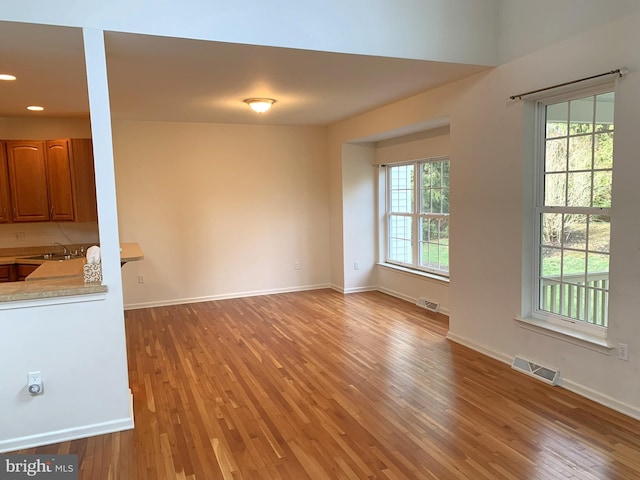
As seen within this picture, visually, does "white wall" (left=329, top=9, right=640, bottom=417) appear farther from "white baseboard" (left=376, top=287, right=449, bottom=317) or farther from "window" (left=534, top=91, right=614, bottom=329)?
"white baseboard" (left=376, top=287, right=449, bottom=317)

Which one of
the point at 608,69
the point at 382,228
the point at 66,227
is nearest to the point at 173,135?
the point at 66,227

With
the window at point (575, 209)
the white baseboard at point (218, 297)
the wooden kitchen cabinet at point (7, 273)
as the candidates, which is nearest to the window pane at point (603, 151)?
the window at point (575, 209)

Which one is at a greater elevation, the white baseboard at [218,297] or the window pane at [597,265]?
the window pane at [597,265]

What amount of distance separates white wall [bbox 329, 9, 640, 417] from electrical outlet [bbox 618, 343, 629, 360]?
3 cm

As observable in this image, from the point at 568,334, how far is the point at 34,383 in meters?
3.52

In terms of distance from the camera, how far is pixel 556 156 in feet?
11.5

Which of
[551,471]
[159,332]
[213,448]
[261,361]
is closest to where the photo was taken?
[551,471]

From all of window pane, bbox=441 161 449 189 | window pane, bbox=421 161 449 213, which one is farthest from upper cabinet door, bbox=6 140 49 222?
window pane, bbox=441 161 449 189

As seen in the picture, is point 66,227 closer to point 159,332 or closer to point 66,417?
point 159,332

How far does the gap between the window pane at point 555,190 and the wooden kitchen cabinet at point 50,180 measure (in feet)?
16.2

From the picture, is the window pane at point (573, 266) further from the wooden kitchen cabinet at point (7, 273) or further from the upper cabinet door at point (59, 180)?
the wooden kitchen cabinet at point (7, 273)

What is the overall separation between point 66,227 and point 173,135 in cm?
181

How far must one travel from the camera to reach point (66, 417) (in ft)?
9.14

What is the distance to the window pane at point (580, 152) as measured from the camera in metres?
3.27
